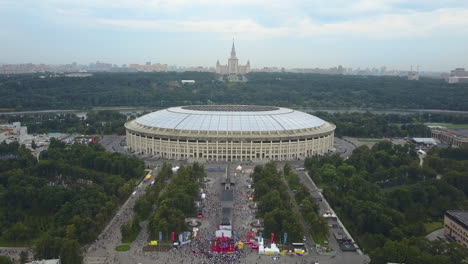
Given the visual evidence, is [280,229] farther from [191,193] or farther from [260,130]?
[260,130]

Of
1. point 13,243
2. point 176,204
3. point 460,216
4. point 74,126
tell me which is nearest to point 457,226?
point 460,216

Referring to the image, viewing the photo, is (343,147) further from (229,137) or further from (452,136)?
(229,137)

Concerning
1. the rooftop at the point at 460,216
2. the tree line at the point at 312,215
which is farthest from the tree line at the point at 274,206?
the rooftop at the point at 460,216

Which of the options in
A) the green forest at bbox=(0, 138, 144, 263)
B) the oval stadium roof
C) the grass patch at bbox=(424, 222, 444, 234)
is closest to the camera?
the green forest at bbox=(0, 138, 144, 263)

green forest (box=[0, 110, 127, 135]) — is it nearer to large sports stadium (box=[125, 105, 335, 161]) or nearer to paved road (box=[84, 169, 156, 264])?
large sports stadium (box=[125, 105, 335, 161])

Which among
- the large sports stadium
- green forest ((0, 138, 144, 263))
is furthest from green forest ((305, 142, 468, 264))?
green forest ((0, 138, 144, 263))
